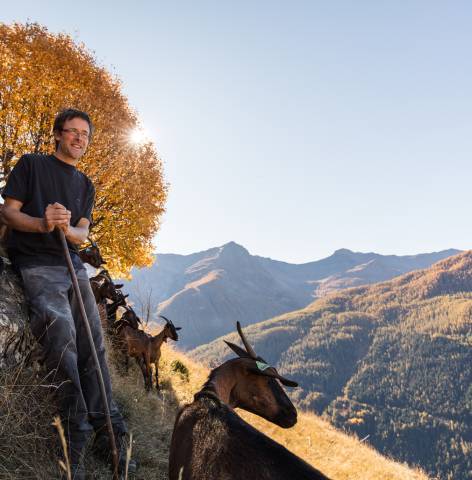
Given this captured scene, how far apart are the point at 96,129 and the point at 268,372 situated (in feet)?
62.5

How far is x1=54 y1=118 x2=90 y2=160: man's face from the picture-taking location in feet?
16.8

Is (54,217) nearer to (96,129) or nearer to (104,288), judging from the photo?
(104,288)

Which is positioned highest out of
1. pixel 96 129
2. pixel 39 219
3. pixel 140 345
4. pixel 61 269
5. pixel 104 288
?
pixel 96 129

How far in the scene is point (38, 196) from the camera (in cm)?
487

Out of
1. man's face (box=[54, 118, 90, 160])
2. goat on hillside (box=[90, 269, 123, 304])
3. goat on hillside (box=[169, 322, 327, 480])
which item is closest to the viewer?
goat on hillside (box=[169, 322, 327, 480])

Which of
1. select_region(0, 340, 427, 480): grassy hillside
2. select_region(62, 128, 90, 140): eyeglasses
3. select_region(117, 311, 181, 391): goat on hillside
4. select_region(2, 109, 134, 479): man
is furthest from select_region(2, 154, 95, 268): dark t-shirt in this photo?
select_region(117, 311, 181, 391): goat on hillside

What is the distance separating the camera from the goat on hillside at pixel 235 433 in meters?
3.17

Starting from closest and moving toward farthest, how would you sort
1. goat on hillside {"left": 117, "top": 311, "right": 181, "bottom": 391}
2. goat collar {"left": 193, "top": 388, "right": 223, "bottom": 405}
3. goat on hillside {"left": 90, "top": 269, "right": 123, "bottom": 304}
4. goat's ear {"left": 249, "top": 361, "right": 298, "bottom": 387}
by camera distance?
1. goat collar {"left": 193, "top": 388, "right": 223, "bottom": 405}
2. goat's ear {"left": 249, "top": 361, "right": 298, "bottom": 387}
3. goat on hillside {"left": 117, "top": 311, "right": 181, "bottom": 391}
4. goat on hillside {"left": 90, "top": 269, "right": 123, "bottom": 304}

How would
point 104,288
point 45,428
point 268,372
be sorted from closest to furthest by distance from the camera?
point 45,428 < point 268,372 < point 104,288

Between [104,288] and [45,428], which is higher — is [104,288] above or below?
above

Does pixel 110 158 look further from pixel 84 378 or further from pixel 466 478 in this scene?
pixel 466 478

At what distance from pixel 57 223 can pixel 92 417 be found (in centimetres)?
204

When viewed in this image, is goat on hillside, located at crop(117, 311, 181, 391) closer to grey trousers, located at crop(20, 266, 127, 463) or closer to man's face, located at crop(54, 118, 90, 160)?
grey trousers, located at crop(20, 266, 127, 463)

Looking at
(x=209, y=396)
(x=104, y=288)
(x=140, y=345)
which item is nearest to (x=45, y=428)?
(x=209, y=396)
